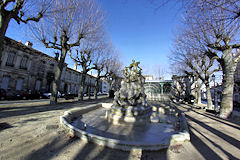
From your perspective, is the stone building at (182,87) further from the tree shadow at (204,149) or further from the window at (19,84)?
the window at (19,84)

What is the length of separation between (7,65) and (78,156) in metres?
21.0

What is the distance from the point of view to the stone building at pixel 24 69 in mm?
15347

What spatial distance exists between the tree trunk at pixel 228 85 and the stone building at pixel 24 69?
80.0 feet

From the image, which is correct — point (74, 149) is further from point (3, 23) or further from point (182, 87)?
point (182, 87)

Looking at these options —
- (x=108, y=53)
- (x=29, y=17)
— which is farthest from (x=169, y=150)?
(x=108, y=53)

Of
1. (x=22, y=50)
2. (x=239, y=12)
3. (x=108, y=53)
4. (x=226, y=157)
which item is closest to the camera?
(x=226, y=157)

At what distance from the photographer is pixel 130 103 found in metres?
6.37

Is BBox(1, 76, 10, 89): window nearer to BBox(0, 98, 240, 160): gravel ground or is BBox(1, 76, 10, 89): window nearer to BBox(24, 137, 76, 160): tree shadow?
BBox(0, 98, 240, 160): gravel ground

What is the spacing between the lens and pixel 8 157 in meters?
2.26

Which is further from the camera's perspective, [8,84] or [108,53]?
[108,53]

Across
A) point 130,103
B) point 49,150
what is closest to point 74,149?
point 49,150

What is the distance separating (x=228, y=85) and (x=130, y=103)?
286 inches

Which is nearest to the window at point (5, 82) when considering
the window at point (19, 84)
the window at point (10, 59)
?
the window at point (19, 84)

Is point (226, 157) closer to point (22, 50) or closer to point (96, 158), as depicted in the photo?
point (96, 158)
